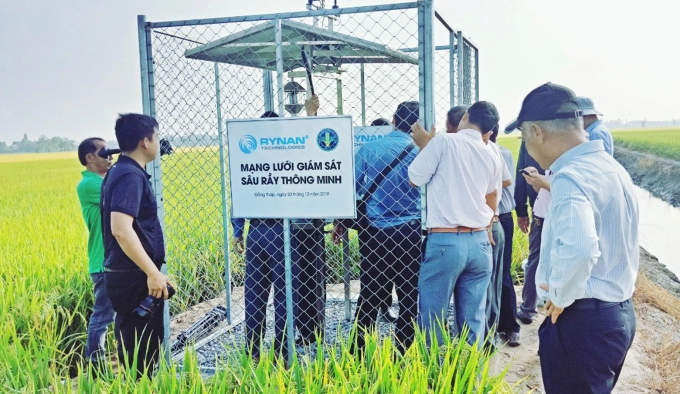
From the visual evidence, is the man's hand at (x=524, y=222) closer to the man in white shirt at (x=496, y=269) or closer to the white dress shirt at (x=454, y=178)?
the man in white shirt at (x=496, y=269)

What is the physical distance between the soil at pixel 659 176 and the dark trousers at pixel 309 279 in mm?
19475

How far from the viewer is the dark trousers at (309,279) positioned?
4.01 m

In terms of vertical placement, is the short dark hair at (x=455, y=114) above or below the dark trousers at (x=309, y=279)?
above

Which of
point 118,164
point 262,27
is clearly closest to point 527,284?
point 262,27

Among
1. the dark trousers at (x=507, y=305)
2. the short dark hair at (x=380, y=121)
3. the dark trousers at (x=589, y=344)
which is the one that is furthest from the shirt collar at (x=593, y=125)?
the dark trousers at (x=589, y=344)

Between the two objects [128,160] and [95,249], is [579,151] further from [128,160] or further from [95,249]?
[95,249]

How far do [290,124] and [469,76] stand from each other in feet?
8.30

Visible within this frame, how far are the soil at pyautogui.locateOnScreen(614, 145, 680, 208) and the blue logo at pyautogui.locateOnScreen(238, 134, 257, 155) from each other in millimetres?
20358

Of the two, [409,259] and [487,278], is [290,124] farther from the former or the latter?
[487,278]

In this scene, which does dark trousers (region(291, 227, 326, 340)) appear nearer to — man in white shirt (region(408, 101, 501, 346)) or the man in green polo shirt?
man in white shirt (region(408, 101, 501, 346))

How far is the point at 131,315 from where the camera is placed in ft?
10.4

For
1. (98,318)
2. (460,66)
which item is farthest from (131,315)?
(460,66)

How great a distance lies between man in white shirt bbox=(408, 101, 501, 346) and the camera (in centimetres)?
316

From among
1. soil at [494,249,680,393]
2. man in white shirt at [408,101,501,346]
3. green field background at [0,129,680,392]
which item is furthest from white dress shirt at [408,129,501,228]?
green field background at [0,129,680,392]
